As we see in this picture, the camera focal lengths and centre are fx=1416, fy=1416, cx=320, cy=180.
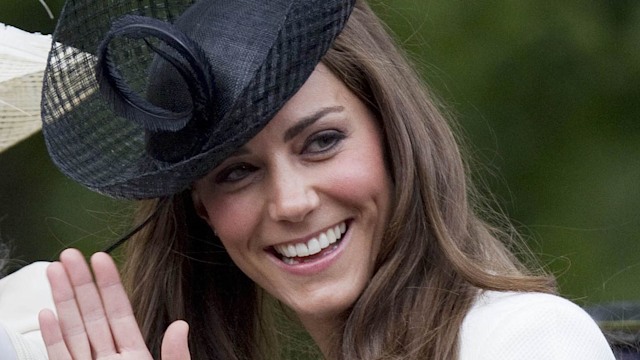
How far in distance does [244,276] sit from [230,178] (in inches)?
23.6

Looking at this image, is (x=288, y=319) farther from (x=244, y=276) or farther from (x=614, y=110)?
(x=614, y=110)

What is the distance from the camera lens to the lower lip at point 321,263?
2945 millimetres

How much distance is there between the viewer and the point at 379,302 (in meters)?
3.00

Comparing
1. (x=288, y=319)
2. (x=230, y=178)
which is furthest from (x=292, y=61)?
(x=288, y=319)

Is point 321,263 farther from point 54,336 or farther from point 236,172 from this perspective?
point 54,336

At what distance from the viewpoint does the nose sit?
2852 mm

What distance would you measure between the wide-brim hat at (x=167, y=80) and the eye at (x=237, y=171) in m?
0.15

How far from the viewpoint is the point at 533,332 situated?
270cm

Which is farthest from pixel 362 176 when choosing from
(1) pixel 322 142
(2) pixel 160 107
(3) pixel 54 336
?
(3) pixel 54 336

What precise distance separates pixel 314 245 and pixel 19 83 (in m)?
0.95

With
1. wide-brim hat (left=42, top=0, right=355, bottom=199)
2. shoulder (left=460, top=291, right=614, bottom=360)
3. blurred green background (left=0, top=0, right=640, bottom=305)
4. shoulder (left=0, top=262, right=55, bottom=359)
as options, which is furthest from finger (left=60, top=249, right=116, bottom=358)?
blurred green background (left=0, top=0, right=640, bottom=305)

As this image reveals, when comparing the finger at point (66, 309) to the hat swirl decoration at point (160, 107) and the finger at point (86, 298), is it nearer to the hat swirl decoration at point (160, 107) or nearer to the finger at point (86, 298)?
the finger at point (86, 298)

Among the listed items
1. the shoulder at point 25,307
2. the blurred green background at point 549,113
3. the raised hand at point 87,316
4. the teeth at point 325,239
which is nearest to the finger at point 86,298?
the raised hand at point 87,316

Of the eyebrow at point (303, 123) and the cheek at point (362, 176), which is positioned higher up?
the eyebrow at point (303, 123)
